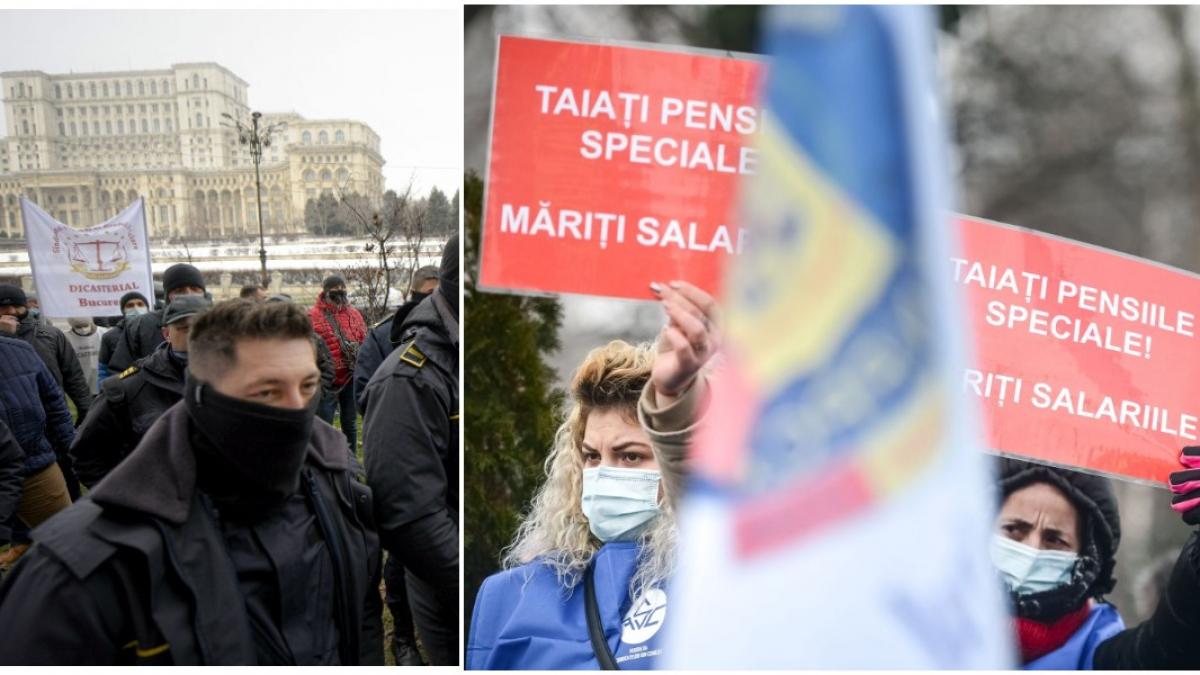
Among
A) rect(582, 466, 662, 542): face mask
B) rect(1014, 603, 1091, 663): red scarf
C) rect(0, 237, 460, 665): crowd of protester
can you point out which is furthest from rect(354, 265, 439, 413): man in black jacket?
rect(1014, 603, 1091, 663): red scarf

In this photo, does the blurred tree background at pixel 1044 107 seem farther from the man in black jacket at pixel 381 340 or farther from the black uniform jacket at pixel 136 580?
the man in black jacket at pixel 381 340

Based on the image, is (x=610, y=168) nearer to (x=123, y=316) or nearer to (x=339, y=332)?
(x=123, y=316)

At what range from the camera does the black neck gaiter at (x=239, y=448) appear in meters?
1.85

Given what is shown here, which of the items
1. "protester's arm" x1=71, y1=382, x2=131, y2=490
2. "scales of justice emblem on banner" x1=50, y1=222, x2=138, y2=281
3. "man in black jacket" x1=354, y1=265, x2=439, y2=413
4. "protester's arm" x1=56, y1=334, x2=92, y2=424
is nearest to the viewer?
"protester's arm" x1=71, y1=382, x2=131, y2=490

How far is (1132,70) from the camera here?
2.23m

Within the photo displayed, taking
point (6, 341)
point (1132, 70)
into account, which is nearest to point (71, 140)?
point (6, 341)

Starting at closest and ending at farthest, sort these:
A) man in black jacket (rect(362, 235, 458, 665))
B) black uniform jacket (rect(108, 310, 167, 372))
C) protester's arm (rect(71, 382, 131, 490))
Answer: man in black jacket (rect(362, 235, 458, 665)) → protester's arm (rect(71, 382, 131, 490)) → black uniform jacket (rect(108, 310, 167, 372))

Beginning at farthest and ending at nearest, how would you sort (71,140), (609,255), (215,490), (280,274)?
(280,274), (71,140), (609,255), (215,490)

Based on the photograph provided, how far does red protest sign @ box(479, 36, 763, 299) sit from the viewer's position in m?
2.20

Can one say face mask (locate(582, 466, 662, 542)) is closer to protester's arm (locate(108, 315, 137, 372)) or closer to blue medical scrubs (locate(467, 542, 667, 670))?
blue medical scrubs (locate(467, 542, 667, 670))

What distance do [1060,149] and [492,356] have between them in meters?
1.62

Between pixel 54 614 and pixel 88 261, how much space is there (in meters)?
2.36

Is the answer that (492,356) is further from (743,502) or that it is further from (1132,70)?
(1132,70)

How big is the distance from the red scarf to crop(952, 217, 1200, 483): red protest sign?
424 mm
